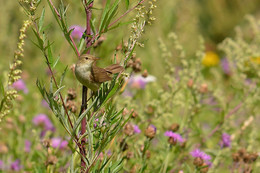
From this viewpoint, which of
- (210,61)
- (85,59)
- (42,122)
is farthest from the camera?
(210,61)

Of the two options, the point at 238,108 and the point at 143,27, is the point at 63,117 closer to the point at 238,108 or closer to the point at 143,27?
the point at 143,27

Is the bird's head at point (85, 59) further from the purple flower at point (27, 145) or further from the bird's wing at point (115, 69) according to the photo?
the purple flower at point (27, 145)

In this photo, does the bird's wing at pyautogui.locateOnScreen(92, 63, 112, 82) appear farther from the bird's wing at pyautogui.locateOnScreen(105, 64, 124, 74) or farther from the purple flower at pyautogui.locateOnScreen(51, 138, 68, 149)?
the purple flower at pyautogui.locateOnScreen(51, 138, 68, 149)

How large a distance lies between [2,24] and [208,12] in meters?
4.96

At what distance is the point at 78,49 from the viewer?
98 centimetres

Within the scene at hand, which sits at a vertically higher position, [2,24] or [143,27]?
[2,24]

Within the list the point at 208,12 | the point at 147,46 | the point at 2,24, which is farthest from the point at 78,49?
the point at 208,12

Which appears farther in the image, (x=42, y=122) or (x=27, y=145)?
(x=42, y=122)

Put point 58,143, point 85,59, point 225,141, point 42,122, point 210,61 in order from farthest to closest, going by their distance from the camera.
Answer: point 210,61 < point 42,122 < point 58,143 < point 225,141 < point 85,59

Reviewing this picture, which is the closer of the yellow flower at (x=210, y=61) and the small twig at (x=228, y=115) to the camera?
the small twig at (x=228, y=115)

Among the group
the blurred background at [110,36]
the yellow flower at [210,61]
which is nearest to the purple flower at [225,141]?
the blurred background at [110,36]

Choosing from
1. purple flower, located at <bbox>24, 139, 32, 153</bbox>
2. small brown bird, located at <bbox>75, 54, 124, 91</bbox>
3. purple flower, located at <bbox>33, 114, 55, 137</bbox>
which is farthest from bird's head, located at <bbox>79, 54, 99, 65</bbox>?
purple flower, located at <bbox>33, 114, 55, 137</bbox>

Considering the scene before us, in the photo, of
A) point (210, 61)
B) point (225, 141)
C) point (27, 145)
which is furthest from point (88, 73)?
point (210, 61)

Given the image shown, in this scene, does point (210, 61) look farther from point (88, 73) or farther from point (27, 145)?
point (88, 73)
